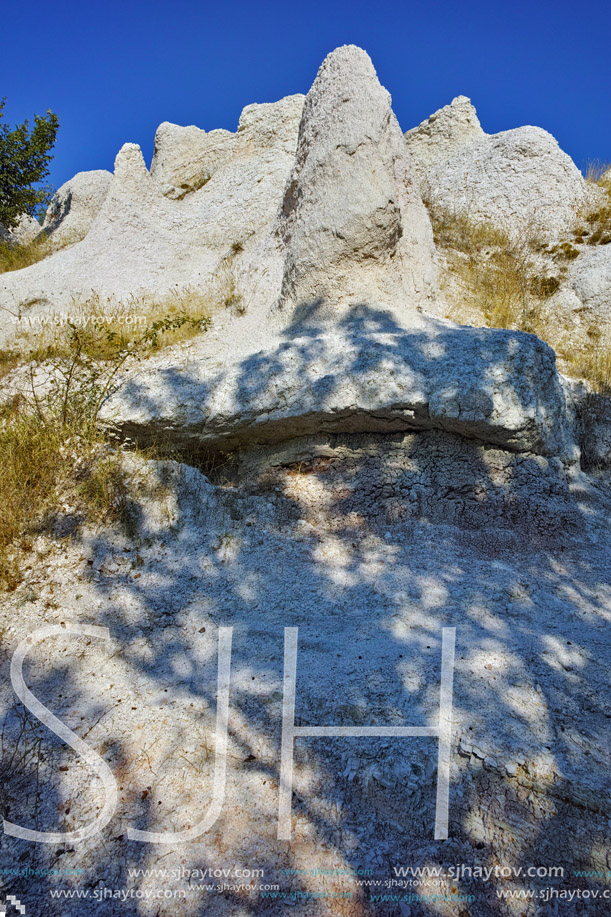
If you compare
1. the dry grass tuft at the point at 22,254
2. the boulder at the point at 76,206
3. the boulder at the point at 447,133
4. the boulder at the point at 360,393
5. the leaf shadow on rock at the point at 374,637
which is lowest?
the leaf shadow on rock at the point at 374,637

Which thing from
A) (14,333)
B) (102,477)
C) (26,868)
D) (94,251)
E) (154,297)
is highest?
(94,251)

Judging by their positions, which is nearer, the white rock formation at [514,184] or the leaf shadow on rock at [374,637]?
the leaf shadow on rock at [374,637]

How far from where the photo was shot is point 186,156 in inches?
361

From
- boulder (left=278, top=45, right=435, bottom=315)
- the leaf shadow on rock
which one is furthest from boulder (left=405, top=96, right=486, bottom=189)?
the leaf shadow on rock

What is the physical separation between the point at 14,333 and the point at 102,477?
3.35m

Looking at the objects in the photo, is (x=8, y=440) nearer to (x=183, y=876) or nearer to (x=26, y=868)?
(x=26, y=868)

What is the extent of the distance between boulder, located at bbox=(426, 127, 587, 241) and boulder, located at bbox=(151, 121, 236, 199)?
385cm

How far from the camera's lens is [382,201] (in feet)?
17.3

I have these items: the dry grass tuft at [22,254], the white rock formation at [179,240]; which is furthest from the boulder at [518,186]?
the dry grass tuft at [22,254]

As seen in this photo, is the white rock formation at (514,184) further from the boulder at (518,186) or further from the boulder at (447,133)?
the boulder at (447,133)

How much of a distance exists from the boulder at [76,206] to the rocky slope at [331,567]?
3.27 metres

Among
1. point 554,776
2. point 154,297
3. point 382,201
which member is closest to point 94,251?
point 154,297

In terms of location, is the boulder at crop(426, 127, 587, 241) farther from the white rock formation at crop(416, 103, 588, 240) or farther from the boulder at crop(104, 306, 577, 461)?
the boulder at crop(104, 306, 577, 461)

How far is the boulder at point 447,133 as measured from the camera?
10.1m
